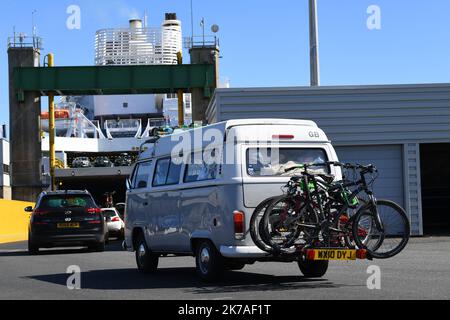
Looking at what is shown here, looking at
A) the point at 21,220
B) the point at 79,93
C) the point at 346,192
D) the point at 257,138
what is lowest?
the point at 21,220

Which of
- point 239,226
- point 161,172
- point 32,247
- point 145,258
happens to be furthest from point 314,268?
point 32,247

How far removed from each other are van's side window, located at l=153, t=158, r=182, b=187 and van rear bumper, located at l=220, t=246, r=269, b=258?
2.03 metres

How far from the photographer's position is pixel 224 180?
1095cm

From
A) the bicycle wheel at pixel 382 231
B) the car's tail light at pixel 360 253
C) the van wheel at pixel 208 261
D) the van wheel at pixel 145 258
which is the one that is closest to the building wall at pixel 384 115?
the van wheel at pixel 145 258

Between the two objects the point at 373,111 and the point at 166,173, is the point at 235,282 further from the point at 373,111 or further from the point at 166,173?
the point at 373,111

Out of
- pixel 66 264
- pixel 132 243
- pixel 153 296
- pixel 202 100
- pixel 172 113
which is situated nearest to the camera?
pixel 153 296

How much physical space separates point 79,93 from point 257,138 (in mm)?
30931

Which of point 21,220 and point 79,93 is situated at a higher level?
point 79,93

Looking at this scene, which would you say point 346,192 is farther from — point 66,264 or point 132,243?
point 66,264

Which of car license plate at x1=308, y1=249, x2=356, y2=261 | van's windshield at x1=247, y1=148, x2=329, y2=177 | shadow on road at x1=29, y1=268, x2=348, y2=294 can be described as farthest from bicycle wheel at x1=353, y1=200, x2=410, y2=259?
van's windshield at x1=247, y1=148, x2=329, y2=177

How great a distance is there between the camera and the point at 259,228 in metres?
10.5

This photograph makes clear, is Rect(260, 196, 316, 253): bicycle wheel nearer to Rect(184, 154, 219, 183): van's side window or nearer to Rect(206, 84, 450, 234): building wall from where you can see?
Rect(184, 154, 219, 183): van's side window

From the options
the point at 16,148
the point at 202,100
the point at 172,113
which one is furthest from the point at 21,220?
the point at 172,113

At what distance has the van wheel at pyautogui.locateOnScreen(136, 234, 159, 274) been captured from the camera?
44.8ft
